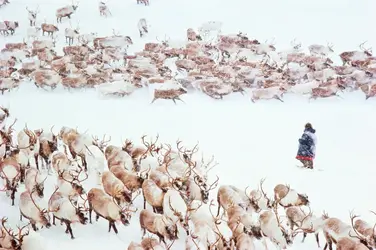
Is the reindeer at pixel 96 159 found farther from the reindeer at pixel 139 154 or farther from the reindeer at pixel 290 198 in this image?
the reindeer at pixel 290 198

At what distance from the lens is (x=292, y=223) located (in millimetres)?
5609

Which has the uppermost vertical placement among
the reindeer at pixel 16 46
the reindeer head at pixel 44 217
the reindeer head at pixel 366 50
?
the reindeer head at pixel 366 50

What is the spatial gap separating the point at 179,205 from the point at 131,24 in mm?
9618

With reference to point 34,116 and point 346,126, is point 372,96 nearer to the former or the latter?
point 346,126

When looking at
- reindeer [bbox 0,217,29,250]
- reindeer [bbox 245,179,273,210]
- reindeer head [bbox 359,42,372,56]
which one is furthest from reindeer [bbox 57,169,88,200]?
reindeer head [bbox 359,42,372,56]

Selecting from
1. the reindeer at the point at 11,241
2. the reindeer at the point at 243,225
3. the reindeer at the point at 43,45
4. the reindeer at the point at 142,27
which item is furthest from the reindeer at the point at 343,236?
the reindeer at the point at 142,27

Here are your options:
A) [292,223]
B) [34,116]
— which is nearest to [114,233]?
[292,223]

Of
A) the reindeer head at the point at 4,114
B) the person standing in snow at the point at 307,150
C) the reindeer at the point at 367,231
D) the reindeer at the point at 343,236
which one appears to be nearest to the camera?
the reindeer at the point at 343,236

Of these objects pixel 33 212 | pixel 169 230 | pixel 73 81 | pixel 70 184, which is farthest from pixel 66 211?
pixel 73 81

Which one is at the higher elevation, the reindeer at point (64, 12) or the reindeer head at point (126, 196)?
the reindeer head at point (126, 196)

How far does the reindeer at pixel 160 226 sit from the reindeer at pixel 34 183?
53.9 inches

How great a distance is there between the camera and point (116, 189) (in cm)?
579

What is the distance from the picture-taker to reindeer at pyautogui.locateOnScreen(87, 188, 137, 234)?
18.0ft

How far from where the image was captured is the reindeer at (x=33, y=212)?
543 cm
